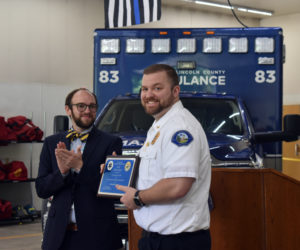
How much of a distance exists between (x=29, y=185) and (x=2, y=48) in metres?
2.73

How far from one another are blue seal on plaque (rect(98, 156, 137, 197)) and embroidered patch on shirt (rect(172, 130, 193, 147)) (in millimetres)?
347

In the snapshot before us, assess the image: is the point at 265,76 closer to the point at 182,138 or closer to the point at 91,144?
the point at 91,144

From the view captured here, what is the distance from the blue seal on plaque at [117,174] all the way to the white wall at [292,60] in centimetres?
1234

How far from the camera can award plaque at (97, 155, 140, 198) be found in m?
2.63

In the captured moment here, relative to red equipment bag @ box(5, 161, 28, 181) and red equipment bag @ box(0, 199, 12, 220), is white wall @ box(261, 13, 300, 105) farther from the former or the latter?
red equipment bag @ box(0, 199, 12, 220)

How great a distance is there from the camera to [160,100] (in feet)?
8.21

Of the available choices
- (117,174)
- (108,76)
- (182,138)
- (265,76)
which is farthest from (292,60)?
(182,138)

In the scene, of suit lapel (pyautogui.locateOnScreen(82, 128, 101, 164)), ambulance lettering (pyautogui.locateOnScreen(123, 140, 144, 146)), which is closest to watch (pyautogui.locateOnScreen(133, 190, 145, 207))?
suit lapel (pyautogui.locateOnScreen(82, 128, 101, 164))

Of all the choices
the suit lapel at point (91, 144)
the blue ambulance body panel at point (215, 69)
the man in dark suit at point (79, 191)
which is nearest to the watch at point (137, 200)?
the man in dark suit at point (79, 191)

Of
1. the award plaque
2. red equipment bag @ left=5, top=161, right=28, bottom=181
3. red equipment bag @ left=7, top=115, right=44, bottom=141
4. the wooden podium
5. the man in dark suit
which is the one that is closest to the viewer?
the award plaque

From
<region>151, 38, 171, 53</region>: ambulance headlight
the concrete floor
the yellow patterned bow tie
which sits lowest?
the concrete floor

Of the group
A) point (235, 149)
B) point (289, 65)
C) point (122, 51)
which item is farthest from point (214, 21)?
point (235, 149)

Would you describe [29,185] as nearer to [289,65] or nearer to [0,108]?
[0,108]

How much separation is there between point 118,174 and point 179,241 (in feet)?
1.67
